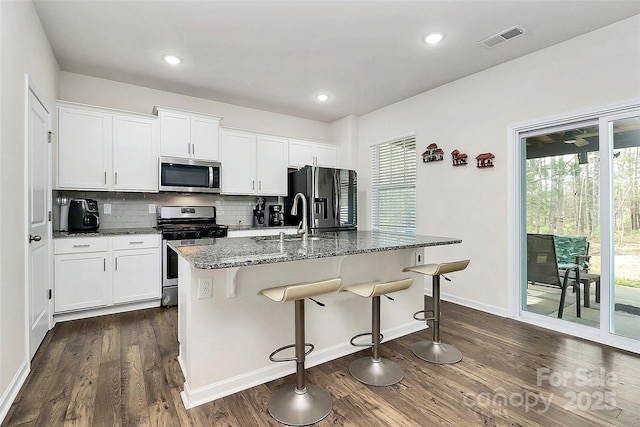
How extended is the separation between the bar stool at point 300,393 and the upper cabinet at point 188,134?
2.73 m

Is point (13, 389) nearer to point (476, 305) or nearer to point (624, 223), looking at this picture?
point (476, 305)

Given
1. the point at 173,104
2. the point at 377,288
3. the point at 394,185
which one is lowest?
the point at 377,288

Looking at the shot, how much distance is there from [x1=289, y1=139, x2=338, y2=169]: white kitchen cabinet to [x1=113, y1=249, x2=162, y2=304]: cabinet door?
2357mm

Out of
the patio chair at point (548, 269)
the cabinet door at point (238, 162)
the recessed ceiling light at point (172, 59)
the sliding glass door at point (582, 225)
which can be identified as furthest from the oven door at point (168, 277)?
the patio chair at point (548, 269)

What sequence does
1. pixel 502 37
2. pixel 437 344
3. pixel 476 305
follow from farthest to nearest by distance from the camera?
pixel 476 305 < pixel 502 37 < pixel 437 344

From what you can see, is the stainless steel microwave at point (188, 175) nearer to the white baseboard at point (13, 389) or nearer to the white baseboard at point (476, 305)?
the white baseboard at point (13, 389)

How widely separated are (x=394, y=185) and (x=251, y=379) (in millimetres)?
3445

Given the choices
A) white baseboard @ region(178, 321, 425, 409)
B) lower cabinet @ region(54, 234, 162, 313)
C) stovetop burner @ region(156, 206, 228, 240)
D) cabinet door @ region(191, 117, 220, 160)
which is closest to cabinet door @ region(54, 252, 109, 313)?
lower cabinet @ region(54, 234, 162, 313)

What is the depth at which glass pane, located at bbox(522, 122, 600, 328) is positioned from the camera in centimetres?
286

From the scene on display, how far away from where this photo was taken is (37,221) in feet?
8.33

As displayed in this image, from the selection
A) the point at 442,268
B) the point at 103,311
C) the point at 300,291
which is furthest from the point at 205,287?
the point at 103,311

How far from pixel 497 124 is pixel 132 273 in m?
4.29

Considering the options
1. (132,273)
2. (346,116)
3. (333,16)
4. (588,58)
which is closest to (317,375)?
(132,273)

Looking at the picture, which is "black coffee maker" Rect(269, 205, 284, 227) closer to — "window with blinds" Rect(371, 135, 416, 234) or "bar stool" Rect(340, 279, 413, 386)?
"window with blinds" Rect(371, 135, 416, 234)
